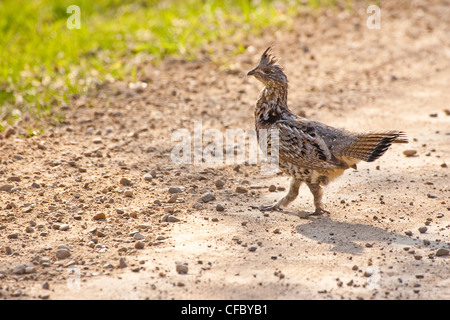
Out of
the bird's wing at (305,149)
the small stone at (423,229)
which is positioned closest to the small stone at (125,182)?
the bird's wing at (305,149)

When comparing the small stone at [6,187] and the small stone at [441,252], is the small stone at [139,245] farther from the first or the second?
the small stone at [441,252]

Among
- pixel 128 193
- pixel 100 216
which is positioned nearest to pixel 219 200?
pixel 128 193

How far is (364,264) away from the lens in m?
5.51

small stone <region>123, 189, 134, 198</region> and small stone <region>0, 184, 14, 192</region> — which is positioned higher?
small stone <region>0, 184, 14, 192</region>

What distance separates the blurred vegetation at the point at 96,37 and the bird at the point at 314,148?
12.5 ft

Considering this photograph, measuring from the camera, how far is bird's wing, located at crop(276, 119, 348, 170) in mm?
6508

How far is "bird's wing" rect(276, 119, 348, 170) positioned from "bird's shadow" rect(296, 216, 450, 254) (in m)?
0.59

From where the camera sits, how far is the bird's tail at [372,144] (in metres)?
6.18

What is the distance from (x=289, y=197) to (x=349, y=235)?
0.86 meters

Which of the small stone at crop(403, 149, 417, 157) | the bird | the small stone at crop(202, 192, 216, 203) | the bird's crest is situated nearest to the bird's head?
the bird's crest

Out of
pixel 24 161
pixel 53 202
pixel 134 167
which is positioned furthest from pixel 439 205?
pixel 24 161

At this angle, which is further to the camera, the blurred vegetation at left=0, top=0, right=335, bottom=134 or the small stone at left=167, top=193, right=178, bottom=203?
the blurred vegetation at left=0, top=0, right=335, bottom=134

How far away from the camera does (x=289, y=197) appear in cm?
678

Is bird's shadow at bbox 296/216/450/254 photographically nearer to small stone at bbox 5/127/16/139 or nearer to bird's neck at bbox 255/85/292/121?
bird's neck at bbox 255/85/292/121
